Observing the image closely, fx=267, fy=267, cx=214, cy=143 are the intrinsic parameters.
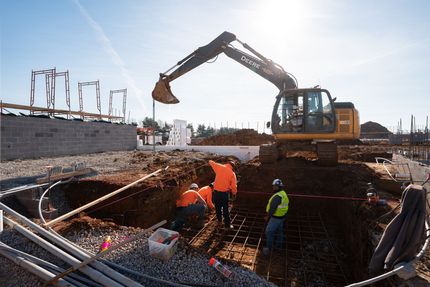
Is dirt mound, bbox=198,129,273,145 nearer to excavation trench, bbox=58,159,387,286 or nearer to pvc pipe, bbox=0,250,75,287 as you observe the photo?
excavation trench, bbox=58,159,387,286

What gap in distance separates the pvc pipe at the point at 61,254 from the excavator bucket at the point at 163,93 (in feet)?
21.4

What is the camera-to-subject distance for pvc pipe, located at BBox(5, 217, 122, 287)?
3.24m

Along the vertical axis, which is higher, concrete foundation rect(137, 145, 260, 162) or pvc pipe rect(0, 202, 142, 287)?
concrete foundation rect(137, 145, 260, 162)

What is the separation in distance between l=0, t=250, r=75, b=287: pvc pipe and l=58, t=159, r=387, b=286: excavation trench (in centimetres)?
241

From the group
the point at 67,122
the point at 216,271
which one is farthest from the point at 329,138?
the point at 67,122

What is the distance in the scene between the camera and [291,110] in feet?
30.3

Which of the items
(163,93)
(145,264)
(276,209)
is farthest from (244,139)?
(145,264)

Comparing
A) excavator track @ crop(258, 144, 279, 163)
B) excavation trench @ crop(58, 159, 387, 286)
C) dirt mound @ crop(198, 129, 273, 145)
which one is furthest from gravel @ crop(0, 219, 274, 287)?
dirt mound @ crop(198, 129, 273, 145)

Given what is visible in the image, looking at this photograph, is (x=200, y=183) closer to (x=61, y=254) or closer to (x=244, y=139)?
(x=61, y=254)

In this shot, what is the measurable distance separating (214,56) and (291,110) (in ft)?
11.7

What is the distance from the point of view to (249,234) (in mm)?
7000

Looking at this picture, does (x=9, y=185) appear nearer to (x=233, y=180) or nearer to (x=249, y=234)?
(x=233, y=180)

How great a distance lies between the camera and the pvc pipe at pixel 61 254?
128 inches

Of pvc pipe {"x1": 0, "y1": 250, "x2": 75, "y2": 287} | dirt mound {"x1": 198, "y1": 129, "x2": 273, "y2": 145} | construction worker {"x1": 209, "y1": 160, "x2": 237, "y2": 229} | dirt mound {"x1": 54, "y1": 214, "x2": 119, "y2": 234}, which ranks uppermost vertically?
dirt mound {"x1": 198, "y1": 129, "x2": 273, "y2": 145}
